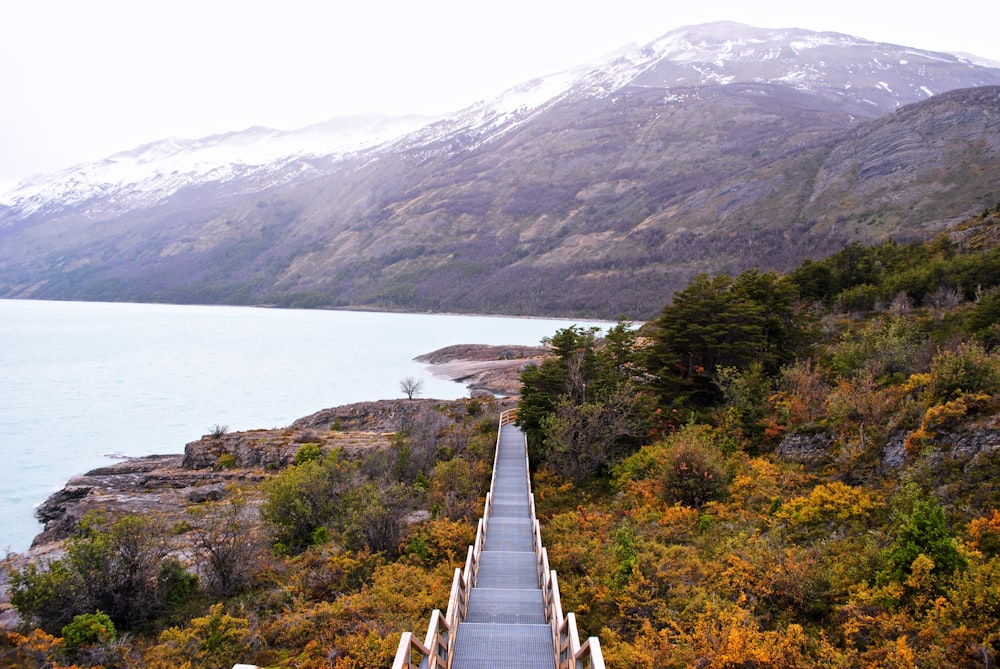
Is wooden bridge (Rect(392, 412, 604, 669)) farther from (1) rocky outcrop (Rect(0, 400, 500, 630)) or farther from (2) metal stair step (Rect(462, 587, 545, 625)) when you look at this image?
(1) rocky outcrop (Rect(0, 400, 500, 630))

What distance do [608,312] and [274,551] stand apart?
125 m

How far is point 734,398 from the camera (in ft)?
63.8

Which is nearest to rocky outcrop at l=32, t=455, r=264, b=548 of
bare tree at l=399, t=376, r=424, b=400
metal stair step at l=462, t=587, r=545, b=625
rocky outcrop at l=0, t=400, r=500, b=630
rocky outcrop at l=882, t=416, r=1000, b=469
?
rocky outcrop at l=0, t=400, r=500, b=630

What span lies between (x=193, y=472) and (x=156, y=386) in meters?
35.6

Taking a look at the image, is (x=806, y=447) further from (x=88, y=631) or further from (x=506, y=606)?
(x=88, y=631)

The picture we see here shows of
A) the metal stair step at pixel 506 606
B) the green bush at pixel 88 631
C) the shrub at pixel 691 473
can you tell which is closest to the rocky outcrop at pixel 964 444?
the shrub at pixel 691 473

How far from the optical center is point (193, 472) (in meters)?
26.5

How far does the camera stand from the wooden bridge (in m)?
7.23

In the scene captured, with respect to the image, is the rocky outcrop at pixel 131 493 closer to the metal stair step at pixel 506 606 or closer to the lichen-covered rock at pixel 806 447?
the metal stair step at pixel 506 606

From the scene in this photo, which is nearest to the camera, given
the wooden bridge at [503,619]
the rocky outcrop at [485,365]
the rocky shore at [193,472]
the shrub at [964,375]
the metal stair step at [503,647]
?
the wooden bridge at [503,619]

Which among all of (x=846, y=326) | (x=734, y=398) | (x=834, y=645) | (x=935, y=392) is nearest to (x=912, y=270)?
(x=846, y=326)

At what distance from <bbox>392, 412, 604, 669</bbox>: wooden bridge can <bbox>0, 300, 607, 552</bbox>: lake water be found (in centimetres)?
2131

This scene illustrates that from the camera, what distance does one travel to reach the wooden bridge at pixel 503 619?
7.23 m

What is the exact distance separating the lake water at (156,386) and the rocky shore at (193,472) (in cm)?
256
